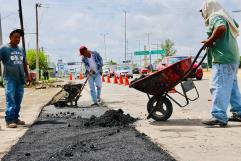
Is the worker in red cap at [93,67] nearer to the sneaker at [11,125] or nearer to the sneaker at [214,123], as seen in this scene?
the sneaker at [11,125]

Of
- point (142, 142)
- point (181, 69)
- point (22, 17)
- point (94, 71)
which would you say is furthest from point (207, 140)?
point (22, 17)

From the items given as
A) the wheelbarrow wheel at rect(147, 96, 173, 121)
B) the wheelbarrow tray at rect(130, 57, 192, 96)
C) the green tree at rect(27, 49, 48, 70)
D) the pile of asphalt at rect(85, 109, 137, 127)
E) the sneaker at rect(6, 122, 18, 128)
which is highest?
the green tree at rect(27, 49, 48, 70)

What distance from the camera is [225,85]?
8.14m

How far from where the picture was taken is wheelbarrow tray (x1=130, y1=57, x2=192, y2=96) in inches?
341

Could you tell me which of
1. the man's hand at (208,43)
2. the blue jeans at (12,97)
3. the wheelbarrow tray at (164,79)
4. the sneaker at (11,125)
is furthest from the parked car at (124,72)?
the man's hand at (208,43)

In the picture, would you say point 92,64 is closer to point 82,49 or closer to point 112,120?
point 82,49

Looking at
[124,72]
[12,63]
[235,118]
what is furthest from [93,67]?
[124,72]

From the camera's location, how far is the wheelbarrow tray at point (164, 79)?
8.67m

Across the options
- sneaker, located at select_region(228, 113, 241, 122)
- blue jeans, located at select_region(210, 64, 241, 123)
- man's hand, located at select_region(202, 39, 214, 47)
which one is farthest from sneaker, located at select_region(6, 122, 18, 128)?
sneaker, located at select_region(228, 113, 241, 122)

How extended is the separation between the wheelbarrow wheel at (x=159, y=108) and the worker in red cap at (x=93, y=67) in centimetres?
506

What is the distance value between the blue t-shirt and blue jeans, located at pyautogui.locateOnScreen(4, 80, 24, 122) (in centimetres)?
10

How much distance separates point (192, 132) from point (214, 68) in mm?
1329

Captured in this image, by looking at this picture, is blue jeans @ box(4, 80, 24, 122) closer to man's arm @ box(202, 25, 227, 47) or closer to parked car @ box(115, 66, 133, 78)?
man's arm @ box(202, 25, 227, 47)

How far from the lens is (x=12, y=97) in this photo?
30.7 feet
